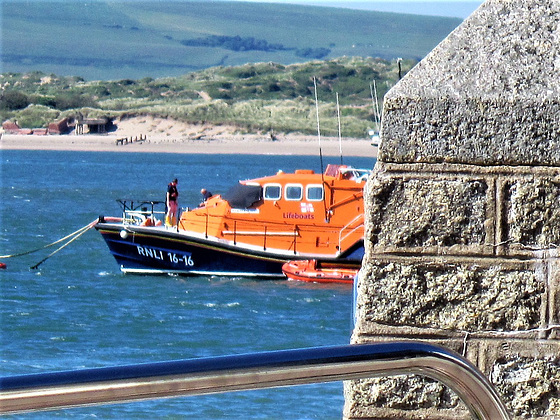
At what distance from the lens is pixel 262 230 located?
22578 millimetres

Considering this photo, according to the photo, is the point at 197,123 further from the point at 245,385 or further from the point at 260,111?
the point at 245,385

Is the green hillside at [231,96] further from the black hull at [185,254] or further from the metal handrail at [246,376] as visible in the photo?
the metal handrail at [246,376]

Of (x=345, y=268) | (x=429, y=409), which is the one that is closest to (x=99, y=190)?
(x=345, y=268)

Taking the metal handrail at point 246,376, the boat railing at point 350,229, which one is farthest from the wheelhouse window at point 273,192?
the metal handrail at point 246,376

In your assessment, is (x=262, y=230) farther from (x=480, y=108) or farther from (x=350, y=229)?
(x=480, y=108)

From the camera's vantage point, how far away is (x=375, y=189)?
2639 millimetres

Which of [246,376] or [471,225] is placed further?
[471,225]

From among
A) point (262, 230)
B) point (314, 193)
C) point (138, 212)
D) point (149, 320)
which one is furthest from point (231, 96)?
point (149, 320)

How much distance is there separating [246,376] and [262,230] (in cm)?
2095

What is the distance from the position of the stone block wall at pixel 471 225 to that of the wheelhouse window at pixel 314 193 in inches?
747

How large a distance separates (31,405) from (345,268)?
2130 centimetres

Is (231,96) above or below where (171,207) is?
above

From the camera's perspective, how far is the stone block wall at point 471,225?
2600mm

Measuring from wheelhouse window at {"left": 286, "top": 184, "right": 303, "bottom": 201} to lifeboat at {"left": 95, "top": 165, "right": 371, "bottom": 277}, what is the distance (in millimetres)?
21
